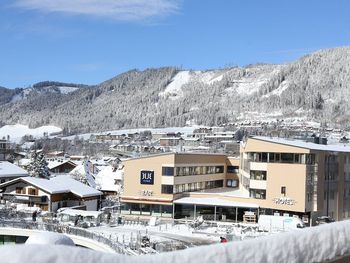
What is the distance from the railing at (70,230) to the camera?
2573 cm

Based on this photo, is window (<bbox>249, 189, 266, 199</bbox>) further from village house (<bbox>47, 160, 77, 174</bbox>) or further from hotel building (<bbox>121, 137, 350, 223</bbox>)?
village house (<bbox>47, 160, 77, 174</bbox>)

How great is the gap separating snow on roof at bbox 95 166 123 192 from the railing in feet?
126

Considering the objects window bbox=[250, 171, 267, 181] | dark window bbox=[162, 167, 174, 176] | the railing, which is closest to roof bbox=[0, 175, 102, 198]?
dark window bbox=[162, 167, 174, 176]

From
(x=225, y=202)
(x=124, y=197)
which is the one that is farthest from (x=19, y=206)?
(x=225, y=202)

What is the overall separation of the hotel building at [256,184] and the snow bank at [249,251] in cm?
3726

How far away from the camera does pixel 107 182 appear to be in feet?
243

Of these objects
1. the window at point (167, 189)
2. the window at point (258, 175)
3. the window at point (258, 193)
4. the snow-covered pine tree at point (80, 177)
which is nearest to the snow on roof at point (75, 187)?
the window at point (167, 189)

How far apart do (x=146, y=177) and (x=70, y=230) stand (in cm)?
1804

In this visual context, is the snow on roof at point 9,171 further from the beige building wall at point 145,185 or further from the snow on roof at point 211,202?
the snow on roof at point 211,202

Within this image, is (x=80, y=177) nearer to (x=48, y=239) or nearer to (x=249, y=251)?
(x=48, y=239)

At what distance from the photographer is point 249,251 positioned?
402 cm

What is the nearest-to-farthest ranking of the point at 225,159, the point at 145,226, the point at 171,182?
1. the point at 145,226
2. the point at 171,182
3. the point at 225,159

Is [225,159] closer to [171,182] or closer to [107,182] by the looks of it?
[171,182]

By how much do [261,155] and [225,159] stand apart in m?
12.3
